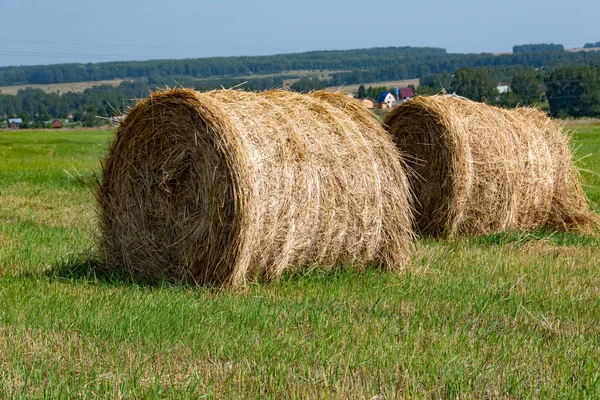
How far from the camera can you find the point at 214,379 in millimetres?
5137

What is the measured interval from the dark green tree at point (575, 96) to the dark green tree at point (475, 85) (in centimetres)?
975

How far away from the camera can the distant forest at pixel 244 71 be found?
349ft

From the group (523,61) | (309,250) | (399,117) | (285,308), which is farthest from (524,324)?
(523,61)

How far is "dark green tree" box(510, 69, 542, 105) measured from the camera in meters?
60.3

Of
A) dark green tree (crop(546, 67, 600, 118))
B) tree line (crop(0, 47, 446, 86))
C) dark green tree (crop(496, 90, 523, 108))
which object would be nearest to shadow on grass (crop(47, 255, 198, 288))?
dark green tree (crop(496, 90, 523, 108))

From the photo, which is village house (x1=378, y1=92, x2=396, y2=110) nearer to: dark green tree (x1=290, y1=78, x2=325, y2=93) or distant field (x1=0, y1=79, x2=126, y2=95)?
dark green tree (x1=290, y1=78, x2=325, y2=93)

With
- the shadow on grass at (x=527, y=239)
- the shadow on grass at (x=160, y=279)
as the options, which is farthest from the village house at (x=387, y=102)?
the shadow on grass at (x=160, y=279)

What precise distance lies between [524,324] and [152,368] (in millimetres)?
2975

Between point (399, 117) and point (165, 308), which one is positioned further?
point (399, 117)

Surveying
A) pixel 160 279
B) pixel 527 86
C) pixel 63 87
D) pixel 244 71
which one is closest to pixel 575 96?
pixel 527 86

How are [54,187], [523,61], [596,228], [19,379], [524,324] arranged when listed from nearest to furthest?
[19,379]
[524,324]
[596,228]
[54,187]
[523,61]

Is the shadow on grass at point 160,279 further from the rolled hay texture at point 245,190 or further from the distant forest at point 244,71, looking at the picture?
the distant forest at point 244,71

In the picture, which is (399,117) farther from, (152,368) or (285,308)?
(152,368)

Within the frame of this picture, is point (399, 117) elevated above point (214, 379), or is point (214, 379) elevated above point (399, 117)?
point (399, 117)
